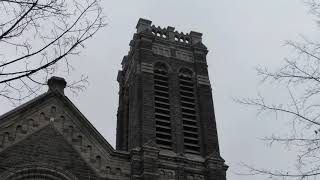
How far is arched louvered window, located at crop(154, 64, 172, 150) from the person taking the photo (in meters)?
25.9

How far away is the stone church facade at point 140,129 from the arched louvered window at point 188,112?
0.11 ft

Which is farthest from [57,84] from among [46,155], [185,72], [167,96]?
[185,72]

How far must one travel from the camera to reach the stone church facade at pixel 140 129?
73.6ft

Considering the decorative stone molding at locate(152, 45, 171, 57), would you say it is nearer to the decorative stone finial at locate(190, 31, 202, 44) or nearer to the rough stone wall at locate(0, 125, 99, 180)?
the decorative stone finial at locate(190, 31, 202, 44)

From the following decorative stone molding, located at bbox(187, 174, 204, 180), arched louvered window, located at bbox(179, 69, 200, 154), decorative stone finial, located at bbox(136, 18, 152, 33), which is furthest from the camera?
decorative stone finial, located at bbox(136, 18, 152, 33)

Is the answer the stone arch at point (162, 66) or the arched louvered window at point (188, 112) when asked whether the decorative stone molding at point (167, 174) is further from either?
the stone arch at point (162, 66)

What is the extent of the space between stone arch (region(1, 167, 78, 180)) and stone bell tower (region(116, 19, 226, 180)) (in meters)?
4.21

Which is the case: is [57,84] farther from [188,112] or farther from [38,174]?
[188,112]

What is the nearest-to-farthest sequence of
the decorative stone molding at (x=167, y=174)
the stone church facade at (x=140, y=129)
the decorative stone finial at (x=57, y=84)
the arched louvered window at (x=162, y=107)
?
the stone church facade at (x=140, y=129) → the decorative stone molding at (x=167, y=174) → the decorative stone finial at (x=57, y=84) → the arched louvered window at (x=162, y=107)

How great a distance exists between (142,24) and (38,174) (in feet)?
40.5

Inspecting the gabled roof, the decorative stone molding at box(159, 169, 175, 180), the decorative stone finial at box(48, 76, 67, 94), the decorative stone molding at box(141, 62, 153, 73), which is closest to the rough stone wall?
the gabled roof

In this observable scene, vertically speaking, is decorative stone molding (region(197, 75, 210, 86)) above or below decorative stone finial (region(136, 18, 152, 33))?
below

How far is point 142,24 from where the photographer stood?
102 ft

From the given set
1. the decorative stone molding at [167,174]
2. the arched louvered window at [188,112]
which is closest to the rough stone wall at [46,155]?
the decorative stone molding at [167,174]
